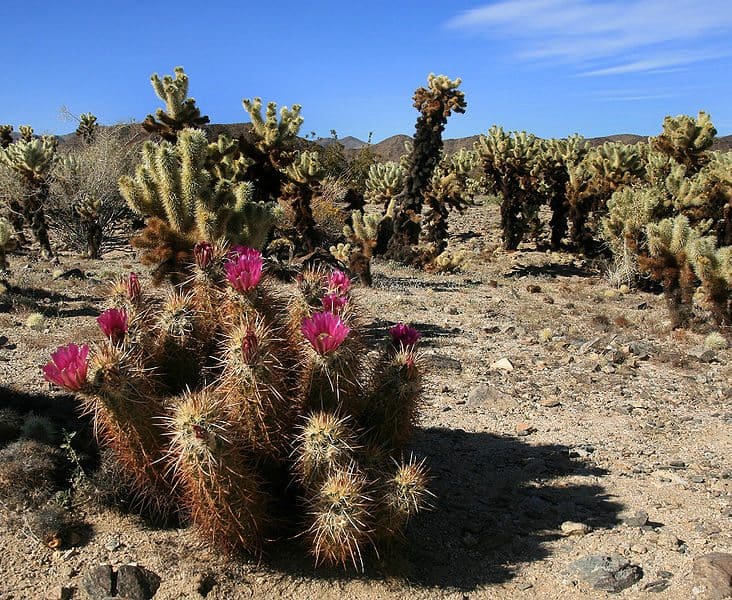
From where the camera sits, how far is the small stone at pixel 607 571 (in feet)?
12.3

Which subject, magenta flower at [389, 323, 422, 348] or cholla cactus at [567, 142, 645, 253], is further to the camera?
cholla cactus at [567, 142, 645, 253]

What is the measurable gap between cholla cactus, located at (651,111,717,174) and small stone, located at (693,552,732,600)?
56.6 feet

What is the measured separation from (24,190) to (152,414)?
15.0 meters

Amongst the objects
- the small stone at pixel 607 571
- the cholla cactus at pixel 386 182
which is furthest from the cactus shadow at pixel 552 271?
the small stone at pixel 607 571

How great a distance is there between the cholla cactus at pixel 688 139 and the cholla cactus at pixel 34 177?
55.9 feet

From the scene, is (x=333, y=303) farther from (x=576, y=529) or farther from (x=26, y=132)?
(x=26, y=132)

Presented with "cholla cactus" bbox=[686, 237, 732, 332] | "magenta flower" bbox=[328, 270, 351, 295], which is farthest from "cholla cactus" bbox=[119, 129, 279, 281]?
"cholla cactus" bbox=[686, 237, 732, 332]

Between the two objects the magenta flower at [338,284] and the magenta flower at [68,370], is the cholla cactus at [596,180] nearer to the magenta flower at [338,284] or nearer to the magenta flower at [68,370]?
the magenta flower at [338,284]

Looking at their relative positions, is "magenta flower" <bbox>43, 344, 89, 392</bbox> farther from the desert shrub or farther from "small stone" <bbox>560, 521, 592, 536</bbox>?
the desert shrub

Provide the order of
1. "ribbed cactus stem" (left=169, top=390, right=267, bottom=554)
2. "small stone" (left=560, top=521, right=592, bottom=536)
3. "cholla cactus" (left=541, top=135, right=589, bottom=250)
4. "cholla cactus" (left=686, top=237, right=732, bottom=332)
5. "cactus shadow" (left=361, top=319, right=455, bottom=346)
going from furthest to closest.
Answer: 1. "cholla cactus" (left=541, top=135, right=589, bottom=250)
2. "cholla cactus" (left=686, top=237, right=732, bottom=332)
3. "cactus shadow" (left=361, top=319, right=455, bottom=346)
4. "small stone" (left=560, top=521, right=592, bottom=536)
5. "ribbed cactus stem" (left=169, top=390, right=267, bottom=554)

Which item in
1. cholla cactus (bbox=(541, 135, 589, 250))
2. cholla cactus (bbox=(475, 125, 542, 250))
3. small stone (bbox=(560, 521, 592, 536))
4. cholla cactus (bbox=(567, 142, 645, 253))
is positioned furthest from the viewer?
cholla cactus (bbox=(541, 135, 589, 250))

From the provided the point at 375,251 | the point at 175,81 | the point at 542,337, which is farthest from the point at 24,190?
the point at 542,337

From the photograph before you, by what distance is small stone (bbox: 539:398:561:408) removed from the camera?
7009 millimetres

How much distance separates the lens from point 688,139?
18.9 m
